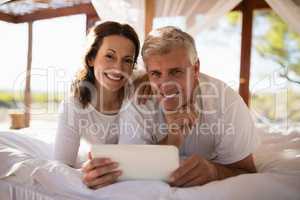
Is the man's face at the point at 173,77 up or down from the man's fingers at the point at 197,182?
up

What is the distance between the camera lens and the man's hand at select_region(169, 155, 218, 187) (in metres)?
0.82

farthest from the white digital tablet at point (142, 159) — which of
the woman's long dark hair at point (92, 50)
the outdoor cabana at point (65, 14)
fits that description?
the outdoor cabana at point (65, 14)

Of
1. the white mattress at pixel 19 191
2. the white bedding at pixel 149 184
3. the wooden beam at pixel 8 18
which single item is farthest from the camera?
the wooden beam at pixel 8 18

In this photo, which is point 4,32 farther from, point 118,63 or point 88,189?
point 88,189

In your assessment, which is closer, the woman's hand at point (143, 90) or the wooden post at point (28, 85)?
the woman's hand at point (143, 90)

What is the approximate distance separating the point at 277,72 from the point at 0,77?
6.63 ft

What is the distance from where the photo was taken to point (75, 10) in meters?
2.40

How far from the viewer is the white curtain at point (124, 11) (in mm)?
1909

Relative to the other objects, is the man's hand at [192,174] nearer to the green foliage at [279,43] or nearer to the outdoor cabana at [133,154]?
the outdoor cabana at [133,154]

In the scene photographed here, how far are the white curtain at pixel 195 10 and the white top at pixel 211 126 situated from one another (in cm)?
85

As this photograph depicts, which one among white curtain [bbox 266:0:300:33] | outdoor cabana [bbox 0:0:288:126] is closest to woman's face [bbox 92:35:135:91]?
white curtain [bbox 266:0:300:33]

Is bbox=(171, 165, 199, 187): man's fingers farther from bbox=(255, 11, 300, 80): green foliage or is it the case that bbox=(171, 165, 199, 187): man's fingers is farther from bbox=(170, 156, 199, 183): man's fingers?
bbox=(255, 11, 300, 80): green foliage

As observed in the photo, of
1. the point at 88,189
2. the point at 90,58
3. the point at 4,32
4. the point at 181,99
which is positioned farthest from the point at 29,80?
the point at 88,189

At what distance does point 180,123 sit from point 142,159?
23cm
